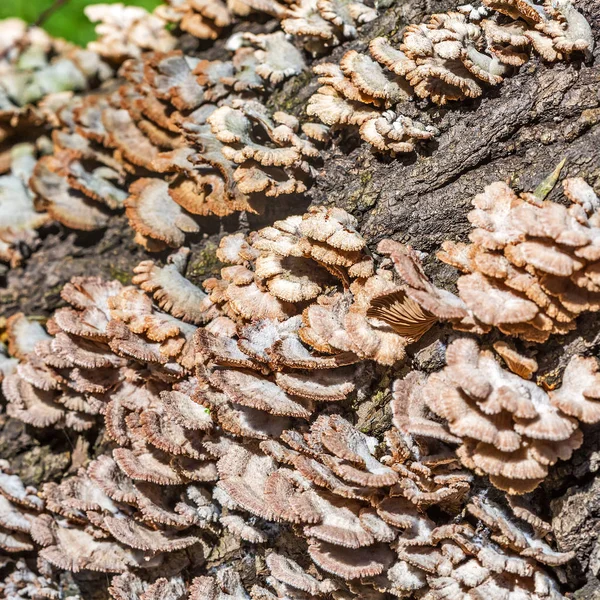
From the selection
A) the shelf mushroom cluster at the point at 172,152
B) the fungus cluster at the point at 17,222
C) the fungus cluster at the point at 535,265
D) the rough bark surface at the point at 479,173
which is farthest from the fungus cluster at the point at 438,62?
the fungus cluster at the point at 17,222

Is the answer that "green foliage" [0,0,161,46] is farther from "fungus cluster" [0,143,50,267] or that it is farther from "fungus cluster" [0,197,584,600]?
"fungus cluster" [0,197,584,600]

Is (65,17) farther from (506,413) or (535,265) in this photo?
(506,413)

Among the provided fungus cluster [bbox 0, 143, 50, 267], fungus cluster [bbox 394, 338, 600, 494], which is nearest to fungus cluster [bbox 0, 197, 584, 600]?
fungus cluster [bbox 394, 338, 600, 494]

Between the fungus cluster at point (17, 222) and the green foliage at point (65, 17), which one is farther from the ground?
the green foliage at point (65, 17)

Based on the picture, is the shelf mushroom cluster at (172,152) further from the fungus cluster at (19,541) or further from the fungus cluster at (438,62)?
the fungus cluster at (19,541)

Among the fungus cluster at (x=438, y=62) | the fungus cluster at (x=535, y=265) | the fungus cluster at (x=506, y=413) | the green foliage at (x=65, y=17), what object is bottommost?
the fungus cluster at (x=506, y=413)

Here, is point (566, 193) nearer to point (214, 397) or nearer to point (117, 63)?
point (214, 397)
